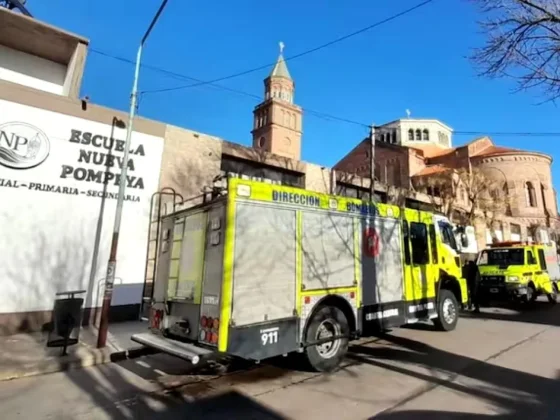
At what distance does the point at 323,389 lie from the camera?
561 cm

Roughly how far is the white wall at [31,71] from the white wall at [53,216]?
3210mm

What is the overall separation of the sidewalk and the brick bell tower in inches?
2192

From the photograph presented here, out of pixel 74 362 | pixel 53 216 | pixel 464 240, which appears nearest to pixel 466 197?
pixel 464 240

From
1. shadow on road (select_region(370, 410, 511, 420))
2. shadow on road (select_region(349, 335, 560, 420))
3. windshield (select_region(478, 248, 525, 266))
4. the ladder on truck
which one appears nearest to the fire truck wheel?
shadow on road (select_region(349, 335, 560, 420))

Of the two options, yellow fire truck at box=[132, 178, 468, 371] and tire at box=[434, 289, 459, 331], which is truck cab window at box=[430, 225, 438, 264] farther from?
yellow fire truck at box=[132, 178, 468, 371]

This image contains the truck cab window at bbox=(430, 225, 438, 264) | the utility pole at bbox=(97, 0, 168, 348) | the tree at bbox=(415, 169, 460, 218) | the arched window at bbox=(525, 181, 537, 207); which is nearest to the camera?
the utility pole at bbox=(97, 0, 168, 348)

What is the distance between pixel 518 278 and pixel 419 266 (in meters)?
8.88

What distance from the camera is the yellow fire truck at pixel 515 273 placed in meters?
15.1

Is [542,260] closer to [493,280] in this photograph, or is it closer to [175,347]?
[493,280]

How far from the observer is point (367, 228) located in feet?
25.7

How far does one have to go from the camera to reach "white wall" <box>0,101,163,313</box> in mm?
9391

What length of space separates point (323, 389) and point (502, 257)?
569 inches

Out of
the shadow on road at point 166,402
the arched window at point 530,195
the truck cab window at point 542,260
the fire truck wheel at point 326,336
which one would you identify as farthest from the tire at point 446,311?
the arched window at point 530,195

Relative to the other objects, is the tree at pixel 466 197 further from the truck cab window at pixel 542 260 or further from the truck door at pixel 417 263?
the truck door at pixel 417 263
